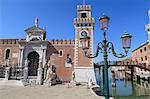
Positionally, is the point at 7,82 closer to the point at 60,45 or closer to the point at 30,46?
the point at 30,46

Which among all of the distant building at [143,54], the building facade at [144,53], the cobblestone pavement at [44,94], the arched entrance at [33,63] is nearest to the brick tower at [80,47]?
the arched entrance at [33,63]

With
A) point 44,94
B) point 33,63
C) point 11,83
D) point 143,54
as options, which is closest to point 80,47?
point 33,63

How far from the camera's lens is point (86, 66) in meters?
20.4

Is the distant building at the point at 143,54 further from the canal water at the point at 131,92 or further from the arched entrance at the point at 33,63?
the arched entrance at the point at 33,63

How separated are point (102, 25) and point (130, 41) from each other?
122 centimetres

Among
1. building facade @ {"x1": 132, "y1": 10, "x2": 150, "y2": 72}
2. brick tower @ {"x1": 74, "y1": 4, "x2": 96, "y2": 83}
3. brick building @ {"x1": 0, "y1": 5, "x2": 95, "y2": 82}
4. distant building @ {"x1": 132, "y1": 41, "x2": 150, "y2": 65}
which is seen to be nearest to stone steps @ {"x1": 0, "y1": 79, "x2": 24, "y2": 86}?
brick building @ {"x1": 0, "y1": 5, "x2": 95, "y2": 82}

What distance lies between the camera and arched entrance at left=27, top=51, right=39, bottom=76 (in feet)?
72.3

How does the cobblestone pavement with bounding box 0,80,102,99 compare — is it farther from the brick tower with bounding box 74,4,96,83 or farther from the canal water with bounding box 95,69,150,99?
the brick tower with bounding box 74,4,96,83

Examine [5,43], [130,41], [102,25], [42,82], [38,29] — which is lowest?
[42,82]

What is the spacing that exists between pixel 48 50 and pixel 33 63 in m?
2.87

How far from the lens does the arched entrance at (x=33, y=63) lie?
22031 millimetres

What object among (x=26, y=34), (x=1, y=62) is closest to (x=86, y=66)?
(x=26, y=34)

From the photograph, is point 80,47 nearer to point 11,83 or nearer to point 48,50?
point 48,50

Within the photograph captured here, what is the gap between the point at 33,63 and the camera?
2236 cm
